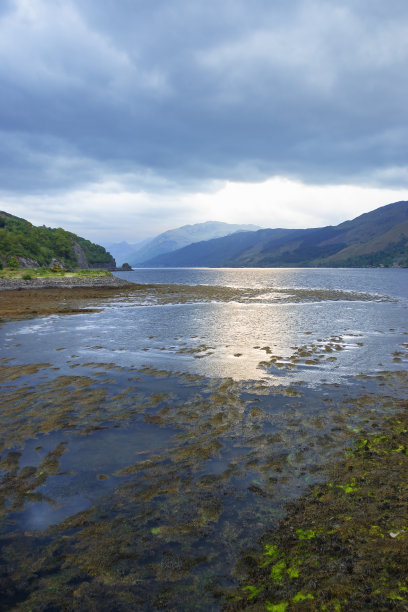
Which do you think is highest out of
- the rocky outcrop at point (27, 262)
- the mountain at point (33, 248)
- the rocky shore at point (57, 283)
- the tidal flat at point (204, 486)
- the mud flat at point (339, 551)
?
the mountain at point (33, 248)

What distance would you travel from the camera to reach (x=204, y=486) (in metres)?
9.03

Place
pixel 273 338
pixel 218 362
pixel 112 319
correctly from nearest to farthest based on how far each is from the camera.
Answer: pixel 218 362 < pixel 273 338 < pixel 112 319

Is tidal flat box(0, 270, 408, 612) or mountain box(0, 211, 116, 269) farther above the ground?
mountain box(0, 211, 116, 269)

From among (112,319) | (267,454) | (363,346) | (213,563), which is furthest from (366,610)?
(112,319)

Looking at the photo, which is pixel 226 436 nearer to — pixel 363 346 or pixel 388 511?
pixel 388 511

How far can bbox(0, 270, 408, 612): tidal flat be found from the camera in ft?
18.8

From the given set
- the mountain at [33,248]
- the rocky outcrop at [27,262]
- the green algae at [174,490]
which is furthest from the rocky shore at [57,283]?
the green algae at [174,490]

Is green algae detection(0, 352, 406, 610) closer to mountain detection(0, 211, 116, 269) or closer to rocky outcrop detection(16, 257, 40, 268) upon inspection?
mountain detection(0, 211, 116, 269)

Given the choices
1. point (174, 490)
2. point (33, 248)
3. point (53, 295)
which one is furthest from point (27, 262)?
point (174, 490)

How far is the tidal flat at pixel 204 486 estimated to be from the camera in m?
5.74

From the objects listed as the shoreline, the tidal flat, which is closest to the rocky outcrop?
the shoreline

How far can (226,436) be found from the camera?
12.1m

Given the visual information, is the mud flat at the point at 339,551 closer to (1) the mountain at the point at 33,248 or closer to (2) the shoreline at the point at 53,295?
(2) the shoreline at the point at 53,295

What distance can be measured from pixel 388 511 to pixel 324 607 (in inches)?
137
